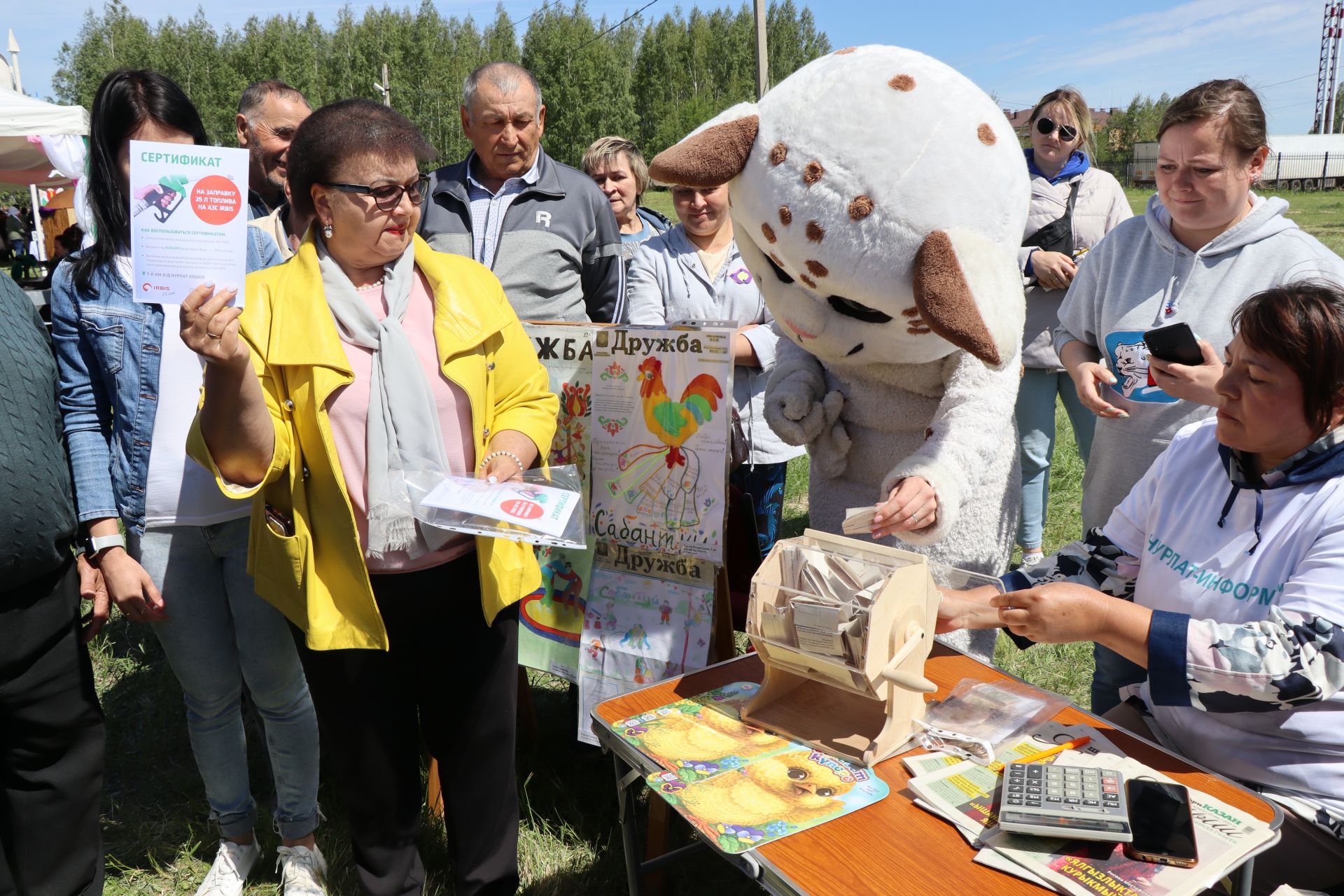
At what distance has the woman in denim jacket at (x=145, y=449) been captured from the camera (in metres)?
2.12

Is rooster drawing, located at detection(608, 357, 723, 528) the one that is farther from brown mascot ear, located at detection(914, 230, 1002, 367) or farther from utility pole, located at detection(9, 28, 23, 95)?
utility pole, located at detection(9, 28, 23, 95)

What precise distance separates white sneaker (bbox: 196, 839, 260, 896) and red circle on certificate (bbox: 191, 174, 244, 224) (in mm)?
1904

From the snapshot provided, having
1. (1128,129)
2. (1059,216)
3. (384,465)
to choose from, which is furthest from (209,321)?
(1128,129)

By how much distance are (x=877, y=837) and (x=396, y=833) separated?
1274mm

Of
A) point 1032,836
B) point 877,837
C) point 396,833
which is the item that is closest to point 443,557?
point 396,833

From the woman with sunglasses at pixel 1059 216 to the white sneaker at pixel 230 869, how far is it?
317cm

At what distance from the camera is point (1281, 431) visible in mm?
1562

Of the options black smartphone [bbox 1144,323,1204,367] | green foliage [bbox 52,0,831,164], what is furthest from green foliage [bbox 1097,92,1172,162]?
black smartphone [bbox 1144,323,1204,367]

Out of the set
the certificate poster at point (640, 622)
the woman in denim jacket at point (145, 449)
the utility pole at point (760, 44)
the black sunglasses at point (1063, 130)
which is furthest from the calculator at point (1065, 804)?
the utility pole at point (760, 44)

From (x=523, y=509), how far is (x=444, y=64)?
42.8m

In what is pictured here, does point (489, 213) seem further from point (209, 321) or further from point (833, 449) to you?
point (209, 321)

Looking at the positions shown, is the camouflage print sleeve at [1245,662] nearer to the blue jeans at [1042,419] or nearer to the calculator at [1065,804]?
the calculator at [1065,804]

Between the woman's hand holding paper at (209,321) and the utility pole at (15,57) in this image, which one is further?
the utility pole at (15,57)

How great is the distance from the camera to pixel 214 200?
4.97ft
